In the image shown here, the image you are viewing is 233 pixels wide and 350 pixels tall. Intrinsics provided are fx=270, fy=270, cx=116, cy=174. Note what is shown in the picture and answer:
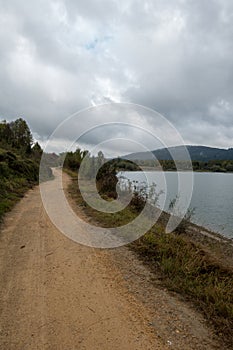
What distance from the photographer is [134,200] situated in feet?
43.1

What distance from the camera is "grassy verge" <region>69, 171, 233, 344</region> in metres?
3.86

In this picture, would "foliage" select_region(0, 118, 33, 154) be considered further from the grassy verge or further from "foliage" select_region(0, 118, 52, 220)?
the grassy verge

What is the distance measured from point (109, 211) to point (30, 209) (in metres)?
3.28

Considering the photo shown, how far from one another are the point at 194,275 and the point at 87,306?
92.0 inches

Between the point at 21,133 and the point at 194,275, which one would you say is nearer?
the point at 194,275

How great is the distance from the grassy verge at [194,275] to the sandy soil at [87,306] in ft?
0.71

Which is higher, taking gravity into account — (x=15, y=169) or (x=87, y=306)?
(x=15, y=169)

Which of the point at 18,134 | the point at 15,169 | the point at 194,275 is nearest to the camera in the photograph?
the point at 194,275

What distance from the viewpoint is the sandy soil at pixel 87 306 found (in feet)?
Answer: 10.5

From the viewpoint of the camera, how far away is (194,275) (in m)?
5.24

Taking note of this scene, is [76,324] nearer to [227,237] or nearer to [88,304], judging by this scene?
[88,304]

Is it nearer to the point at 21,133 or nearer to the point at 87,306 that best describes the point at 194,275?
the point at 87,306

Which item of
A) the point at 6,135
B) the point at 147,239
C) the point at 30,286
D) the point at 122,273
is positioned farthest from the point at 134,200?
the point at 6,135

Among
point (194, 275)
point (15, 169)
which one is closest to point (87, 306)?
point (194, 275)
